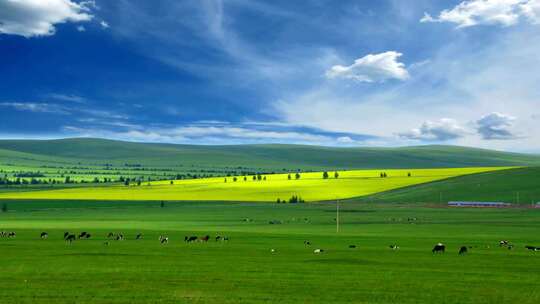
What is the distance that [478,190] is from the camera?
143625 millimetres

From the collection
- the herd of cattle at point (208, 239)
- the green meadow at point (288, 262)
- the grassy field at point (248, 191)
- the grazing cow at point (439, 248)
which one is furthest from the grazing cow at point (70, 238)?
the grassy field at point (248, 191)

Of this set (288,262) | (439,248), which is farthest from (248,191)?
(288,262)

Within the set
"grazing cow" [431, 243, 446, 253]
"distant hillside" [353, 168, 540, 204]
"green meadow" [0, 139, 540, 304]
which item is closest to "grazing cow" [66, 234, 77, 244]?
"green meadow" [0, 139, 540, 304]

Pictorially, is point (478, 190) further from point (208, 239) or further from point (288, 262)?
point (288, 262)

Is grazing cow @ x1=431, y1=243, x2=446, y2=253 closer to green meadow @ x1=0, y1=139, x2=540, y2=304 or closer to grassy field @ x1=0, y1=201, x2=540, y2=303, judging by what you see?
green meadow @ x1=0, y1=139, x2=540, y2=304

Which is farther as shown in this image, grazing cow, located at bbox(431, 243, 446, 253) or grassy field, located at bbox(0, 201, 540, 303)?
grazing cow, located at bbox(431, 243, 446, 253)

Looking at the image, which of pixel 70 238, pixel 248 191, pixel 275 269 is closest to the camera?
pixel 275 269

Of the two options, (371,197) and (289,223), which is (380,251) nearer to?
(289,223)

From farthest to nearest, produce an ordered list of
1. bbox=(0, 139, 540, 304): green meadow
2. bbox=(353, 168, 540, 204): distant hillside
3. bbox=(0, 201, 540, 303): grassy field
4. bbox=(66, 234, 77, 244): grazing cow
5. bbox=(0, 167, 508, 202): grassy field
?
bbox=(0, 167, 508, 202): grassy field < bbox=(353, 168, 540, 204): distant hillside < bbox=(66, 234, 77, 244): grazing cow < bbox=(0, 139, 540, 304): green meadow < bbox=(0, 201, 540, 303): grassy field

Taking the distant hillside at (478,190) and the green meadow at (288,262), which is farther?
the distant hillside at (478,190)

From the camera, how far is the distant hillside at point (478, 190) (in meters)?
133

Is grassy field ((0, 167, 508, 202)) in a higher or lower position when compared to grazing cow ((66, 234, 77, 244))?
higher

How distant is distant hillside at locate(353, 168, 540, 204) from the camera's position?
13336 centimetres

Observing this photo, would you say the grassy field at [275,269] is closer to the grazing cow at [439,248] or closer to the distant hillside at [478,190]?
the grazing cow at [439,248]
